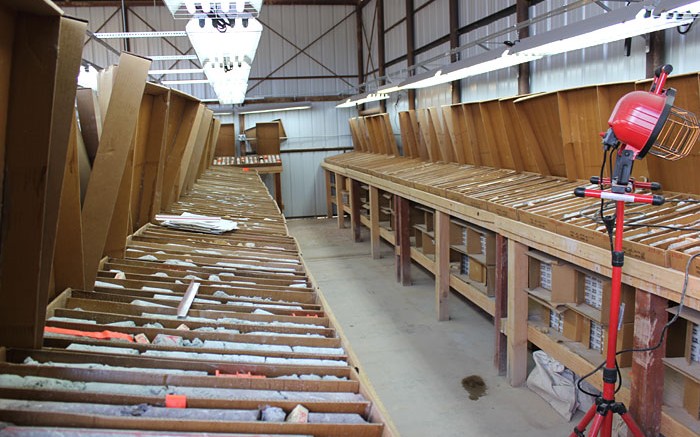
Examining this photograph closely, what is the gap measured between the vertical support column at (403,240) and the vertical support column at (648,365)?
5207 millimetres

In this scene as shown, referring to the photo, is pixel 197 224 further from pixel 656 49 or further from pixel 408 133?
pixel 408 133

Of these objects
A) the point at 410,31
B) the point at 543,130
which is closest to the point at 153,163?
the point at 543,130

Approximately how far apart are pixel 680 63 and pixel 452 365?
376cm

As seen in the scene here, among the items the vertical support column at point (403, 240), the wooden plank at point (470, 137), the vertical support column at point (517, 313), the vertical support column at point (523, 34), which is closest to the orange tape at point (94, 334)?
the vertical support column at point (517, 313)

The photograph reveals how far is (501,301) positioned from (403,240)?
3345mm

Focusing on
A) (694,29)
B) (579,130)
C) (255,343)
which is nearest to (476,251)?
(579,130)

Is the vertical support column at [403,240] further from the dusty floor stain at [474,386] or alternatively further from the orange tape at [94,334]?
the orange tape at [94,334]

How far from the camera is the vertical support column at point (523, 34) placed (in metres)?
8.44

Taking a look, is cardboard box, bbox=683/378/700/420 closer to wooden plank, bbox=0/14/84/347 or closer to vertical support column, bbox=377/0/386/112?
wooden plank, bbox=0/14/84/347

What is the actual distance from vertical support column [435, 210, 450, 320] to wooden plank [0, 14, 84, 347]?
489 cm

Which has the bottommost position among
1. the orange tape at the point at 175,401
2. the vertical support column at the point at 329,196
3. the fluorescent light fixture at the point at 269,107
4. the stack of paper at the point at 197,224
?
the orange tape at the point at 175,401

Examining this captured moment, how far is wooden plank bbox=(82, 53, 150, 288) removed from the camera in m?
3.17

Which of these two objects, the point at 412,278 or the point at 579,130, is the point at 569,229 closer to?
the point at 579,130

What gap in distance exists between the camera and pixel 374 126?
45.1ft
